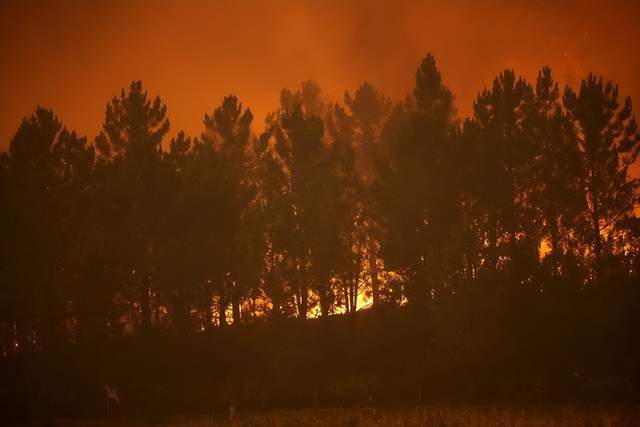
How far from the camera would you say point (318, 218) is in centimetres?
4688

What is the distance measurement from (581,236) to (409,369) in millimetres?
12556

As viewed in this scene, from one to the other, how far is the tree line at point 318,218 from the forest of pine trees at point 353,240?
0.11m

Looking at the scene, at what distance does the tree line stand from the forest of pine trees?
109 mm

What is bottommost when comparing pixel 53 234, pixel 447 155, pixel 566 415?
pixel 566 415

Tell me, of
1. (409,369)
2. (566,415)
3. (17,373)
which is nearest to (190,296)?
(17,373)

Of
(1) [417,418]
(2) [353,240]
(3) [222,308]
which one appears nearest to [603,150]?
(2) [353,240]

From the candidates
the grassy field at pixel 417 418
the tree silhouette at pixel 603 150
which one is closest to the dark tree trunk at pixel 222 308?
the grassy field at pixel 417 418

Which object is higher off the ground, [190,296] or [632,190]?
[632,190]

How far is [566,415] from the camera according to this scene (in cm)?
3384

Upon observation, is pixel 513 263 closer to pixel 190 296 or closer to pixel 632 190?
pixel 632 190

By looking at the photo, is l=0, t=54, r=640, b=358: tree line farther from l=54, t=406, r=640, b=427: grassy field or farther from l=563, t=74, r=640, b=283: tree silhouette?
l=54, t=406, r=640, b=427: grassy field

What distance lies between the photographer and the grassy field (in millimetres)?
32625

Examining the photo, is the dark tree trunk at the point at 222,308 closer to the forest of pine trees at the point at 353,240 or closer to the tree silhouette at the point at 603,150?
the forest of pine trees at the point at 353,240

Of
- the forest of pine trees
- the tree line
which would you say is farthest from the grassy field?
the tree line
